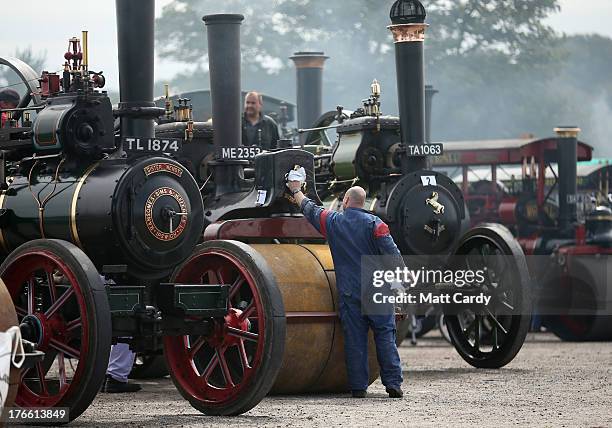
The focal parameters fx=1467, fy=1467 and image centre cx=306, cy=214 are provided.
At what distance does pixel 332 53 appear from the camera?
28.9m

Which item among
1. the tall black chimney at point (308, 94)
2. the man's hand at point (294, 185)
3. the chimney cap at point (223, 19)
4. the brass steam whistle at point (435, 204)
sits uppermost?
the chimney cap at point (223, 19)

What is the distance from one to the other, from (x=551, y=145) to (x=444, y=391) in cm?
860

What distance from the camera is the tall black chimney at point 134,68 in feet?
24.7

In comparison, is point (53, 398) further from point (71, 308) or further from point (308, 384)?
point (308, 384)

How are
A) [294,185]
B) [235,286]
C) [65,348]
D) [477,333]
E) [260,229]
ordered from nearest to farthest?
[65,348], [235,286], [294,185], [260,229], [477,333]

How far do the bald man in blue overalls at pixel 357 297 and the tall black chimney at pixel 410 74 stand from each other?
8.37ft

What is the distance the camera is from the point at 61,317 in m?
6.70

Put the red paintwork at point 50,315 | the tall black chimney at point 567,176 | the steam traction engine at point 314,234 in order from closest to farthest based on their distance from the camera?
the red paintwork at point 50,315 < the steam traction engine at point 314,234 < the tall black chimney at point 567,176

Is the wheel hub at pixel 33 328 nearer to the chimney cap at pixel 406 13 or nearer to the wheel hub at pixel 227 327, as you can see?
the wheel hub at pixel 227 327

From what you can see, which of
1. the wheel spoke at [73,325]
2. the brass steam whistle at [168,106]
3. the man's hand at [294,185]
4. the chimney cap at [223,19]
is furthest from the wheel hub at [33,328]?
the brass steam whistle at [168,106]

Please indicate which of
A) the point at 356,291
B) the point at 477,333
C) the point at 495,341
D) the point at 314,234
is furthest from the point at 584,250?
the point at 356,291

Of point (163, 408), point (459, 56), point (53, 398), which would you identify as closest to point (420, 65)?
point (163, 408)

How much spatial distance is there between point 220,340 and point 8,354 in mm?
2032

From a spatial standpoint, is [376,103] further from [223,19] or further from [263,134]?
[223,19]
